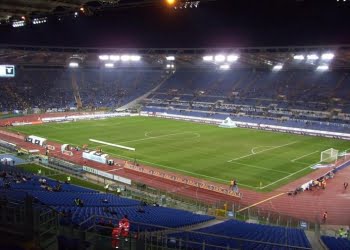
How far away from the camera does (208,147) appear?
4609 centimetres

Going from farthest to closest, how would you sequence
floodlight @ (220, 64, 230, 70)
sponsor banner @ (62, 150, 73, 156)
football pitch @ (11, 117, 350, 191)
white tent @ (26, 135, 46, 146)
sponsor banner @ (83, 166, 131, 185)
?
floodlight @ (220, 64, 230, 70) → white tent @ (26, 135, 46, 146) → sponsor banner @ (62, 150, 73, 156) → football pitch @ (11, 117, 350, 191) → sponsor banner @ (83, 166, 131, 185)

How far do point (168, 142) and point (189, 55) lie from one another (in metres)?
29.7

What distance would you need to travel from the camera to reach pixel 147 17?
62.1 m

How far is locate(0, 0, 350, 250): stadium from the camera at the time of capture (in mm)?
13492

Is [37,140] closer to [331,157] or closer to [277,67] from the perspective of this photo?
[331,157]

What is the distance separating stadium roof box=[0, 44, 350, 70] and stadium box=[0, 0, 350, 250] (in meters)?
0.38

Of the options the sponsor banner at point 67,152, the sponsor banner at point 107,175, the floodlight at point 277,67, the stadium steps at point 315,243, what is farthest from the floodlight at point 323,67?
the stadium steps at point 315,243

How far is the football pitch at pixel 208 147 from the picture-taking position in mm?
35812

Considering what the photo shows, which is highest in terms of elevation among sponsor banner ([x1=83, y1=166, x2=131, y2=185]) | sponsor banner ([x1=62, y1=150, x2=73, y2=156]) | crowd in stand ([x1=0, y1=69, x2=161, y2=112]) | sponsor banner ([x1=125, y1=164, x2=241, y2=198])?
crowd in stand ([x1=0, y1=69, x2=161, y2=112])

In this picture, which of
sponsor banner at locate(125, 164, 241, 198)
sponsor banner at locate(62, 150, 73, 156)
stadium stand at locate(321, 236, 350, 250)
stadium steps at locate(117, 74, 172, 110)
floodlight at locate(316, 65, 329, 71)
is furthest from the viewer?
stadium steps at locate(117, 74, 172, 110)

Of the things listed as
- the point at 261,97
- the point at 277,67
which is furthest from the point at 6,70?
the point at 277,67

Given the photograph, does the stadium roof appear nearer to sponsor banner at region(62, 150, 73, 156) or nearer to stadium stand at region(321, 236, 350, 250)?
sponsor banner at region(62, 150, 73, 156)

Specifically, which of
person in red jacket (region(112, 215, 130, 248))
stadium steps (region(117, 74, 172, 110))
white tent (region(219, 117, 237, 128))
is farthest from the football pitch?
person in red jacket (region(112, 215, 130, 248))

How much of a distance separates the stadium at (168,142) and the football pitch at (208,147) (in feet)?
0.73
